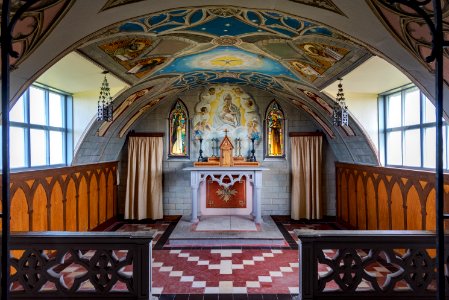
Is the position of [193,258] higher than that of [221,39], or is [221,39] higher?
[221,39]

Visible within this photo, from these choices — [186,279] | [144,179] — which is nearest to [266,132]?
[144,179]

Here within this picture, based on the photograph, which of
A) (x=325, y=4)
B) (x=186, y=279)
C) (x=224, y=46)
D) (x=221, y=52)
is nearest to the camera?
(x=325, y=4)

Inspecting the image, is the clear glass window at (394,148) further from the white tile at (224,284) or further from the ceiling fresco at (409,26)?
the white tile at (224,284)

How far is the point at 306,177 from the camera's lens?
10.1 m

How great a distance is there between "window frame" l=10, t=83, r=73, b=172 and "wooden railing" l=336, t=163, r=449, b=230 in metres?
6.39

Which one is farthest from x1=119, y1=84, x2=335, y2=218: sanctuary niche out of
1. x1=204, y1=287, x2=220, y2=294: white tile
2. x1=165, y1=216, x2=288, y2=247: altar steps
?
x1=204, y1=287, x2=220, y2=294: white tile

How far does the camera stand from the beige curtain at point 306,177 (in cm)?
999

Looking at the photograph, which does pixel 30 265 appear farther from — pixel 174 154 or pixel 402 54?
pixel 174 154

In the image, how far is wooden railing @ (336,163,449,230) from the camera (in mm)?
5590

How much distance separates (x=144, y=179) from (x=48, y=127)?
3.76m

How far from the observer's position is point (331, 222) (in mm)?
9953

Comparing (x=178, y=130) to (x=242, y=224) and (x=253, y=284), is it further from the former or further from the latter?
(x=253, y=284)

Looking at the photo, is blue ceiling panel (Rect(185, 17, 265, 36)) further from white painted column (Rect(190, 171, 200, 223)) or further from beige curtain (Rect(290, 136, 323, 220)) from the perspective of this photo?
beige curtain (Rect(290, 136, 323, 220))

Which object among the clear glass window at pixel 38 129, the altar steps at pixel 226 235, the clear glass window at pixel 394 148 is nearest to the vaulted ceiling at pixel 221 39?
the clear glass window at pixel 394 148
